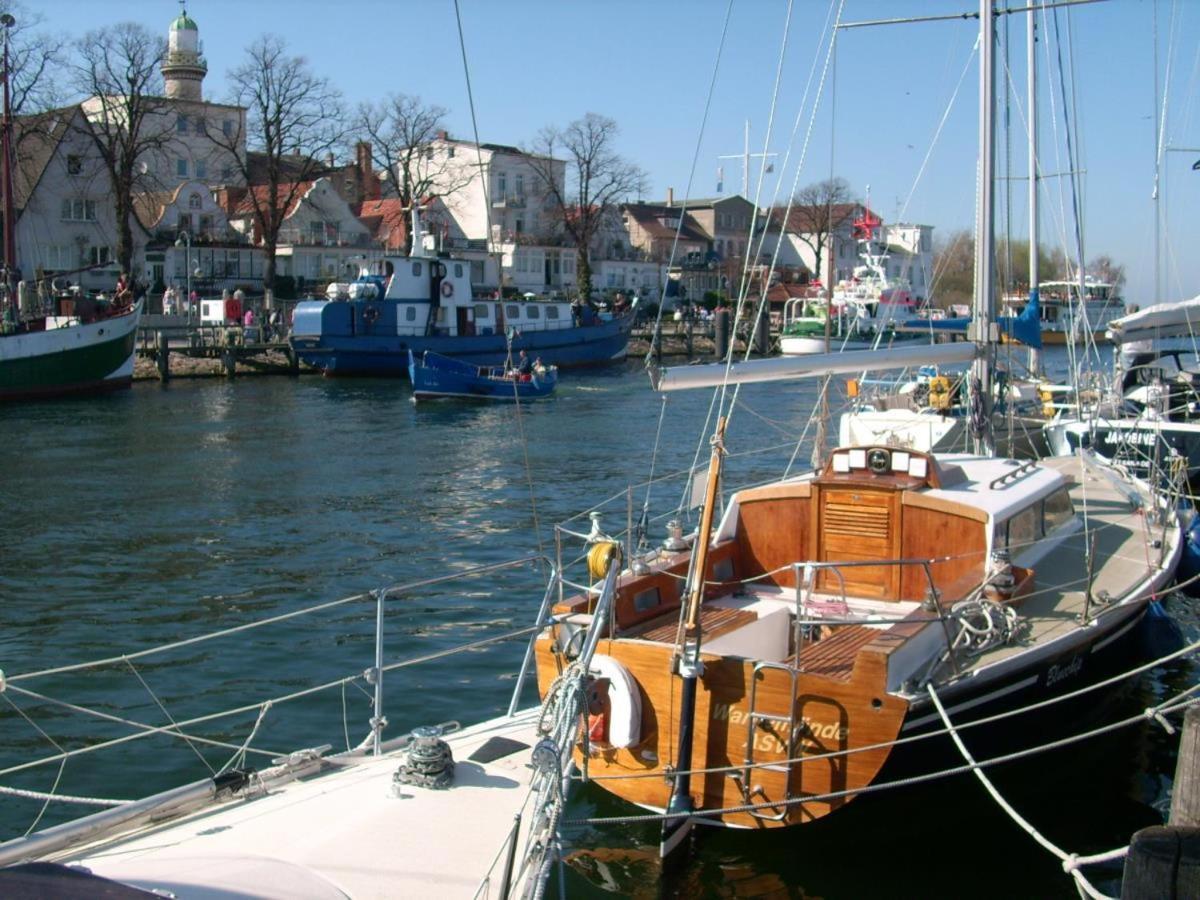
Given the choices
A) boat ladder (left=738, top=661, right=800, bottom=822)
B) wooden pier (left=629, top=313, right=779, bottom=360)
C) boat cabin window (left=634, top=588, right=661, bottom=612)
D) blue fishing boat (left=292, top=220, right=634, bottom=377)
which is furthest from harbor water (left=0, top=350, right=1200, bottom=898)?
wooden pier (left=629, top=313, right=779, bottom=360)

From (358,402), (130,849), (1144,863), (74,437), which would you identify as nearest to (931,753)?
(1144,863)

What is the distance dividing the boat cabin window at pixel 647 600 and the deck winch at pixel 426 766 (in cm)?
229

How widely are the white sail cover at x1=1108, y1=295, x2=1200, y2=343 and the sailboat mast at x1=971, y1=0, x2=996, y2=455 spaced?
1312 cm

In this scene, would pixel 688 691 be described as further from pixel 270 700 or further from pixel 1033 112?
pixel 1033 112

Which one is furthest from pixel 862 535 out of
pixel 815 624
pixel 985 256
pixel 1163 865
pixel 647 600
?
pixel 1163 865

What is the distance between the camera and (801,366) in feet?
37.8

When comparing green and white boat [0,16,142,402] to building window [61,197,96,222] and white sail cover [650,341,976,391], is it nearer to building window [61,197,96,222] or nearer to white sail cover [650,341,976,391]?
building window [61,197,96,222]

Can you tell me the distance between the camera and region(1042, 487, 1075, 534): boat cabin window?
42.0ft

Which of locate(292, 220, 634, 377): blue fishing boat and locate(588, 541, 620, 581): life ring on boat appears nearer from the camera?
locate(588, 541, 620, 581): life ring on boat

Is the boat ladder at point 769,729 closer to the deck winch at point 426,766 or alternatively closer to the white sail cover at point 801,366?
the deck winch at point 426,766

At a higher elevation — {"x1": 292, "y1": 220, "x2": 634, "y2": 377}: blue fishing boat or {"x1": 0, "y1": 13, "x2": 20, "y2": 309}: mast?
{"x1": 0, "y1": 13, "x2": 20, "y2": 309}: mast

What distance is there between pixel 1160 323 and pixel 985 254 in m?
13.6

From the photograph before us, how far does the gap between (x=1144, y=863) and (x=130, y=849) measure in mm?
5936

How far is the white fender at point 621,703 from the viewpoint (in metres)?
8.99
